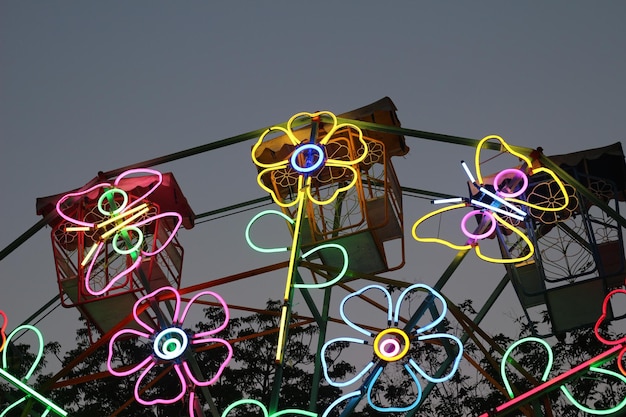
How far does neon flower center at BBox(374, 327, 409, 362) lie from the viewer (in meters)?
6.09

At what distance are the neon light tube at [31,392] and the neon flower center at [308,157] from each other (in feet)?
9.38

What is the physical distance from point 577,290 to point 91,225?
5261mm

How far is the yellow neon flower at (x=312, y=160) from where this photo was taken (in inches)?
289

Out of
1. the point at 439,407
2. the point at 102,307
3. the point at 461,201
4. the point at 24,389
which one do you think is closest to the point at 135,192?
the point at 102,307

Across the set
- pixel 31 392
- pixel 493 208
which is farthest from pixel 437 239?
pixel 31 392

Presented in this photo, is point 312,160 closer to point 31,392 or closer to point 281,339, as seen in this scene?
point 281,339

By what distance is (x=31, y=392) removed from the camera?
7.00 m

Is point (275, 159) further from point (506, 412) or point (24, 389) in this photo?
point (506, 412)

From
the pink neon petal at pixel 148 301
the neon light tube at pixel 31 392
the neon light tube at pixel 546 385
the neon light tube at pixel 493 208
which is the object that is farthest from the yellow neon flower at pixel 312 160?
the neon light tube at pixel 31 392

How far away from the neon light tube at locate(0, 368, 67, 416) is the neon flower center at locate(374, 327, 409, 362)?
2.73 m

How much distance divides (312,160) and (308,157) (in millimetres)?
47

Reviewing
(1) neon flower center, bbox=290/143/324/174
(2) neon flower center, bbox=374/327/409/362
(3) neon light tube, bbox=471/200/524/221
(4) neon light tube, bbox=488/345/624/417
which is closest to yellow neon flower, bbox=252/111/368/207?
(1) neon flower center, bbox=290/143/324/174

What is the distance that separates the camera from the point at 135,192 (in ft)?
32.5

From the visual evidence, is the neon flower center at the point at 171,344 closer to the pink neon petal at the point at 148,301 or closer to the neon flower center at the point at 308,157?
the pink neon petal at the point at 148,301
